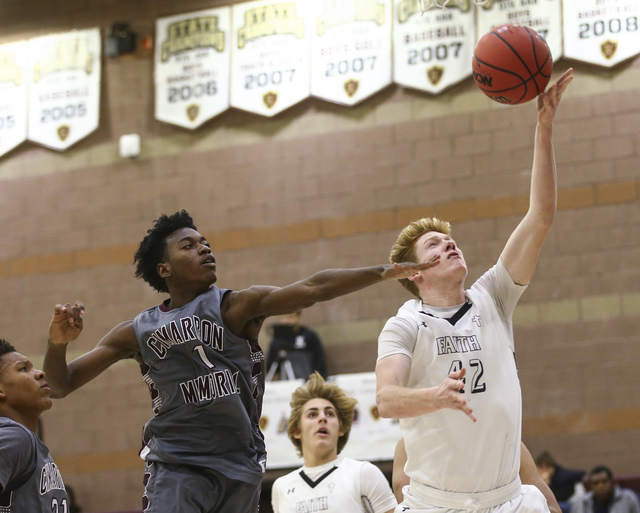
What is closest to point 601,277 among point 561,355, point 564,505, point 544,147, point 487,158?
point 561,355

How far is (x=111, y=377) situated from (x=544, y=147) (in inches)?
328

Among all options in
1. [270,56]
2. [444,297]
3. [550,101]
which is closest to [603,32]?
[270,56]

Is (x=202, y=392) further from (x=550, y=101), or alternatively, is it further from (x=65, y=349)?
(x=550, y=101)

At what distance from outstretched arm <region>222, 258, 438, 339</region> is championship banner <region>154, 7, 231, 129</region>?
24.9ft

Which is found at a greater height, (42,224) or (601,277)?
(42,224)

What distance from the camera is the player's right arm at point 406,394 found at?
3143 mm

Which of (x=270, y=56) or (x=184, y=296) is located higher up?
(x=270, y=56)

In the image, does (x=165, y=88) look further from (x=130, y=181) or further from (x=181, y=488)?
(x=181, y=488)

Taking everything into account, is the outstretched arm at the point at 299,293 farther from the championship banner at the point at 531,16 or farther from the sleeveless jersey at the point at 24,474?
the championship banner at the point at 531,16

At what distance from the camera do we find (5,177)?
1220 centimetres

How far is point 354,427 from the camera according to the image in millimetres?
9062

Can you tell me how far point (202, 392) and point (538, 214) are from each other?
1.74 metres

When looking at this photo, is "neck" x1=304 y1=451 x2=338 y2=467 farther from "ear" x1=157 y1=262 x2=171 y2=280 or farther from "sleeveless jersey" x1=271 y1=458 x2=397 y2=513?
"ear" x1=157 y1=262 x2=171 y2=280

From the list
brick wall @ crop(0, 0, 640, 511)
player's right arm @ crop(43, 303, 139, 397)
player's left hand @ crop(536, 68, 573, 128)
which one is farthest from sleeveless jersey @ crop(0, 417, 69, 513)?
brick wall @ crop(0, 0, 640, 511)
